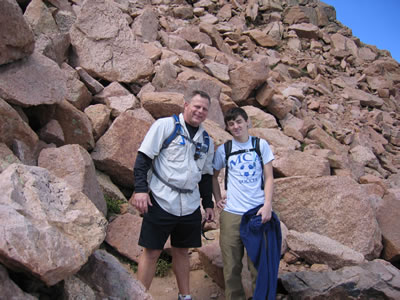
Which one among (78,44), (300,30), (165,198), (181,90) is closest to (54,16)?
(78,44)

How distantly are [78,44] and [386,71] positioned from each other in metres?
17.5

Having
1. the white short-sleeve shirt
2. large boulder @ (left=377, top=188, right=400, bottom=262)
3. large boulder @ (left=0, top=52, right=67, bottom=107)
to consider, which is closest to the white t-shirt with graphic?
the white short-sleeve shirt

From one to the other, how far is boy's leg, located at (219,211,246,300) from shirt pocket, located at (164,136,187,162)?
32.6 inches

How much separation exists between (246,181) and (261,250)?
2.36ft

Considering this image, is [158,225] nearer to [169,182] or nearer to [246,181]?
[169,182]

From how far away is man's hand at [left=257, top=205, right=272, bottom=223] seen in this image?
3.33 metres

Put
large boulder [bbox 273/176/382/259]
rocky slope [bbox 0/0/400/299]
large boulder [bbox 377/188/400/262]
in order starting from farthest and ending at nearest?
large boulder [bbox 377/188/400/262] < large boulder [bbox 273/176/382/259] < rocky slope [bbox 0/0/400/299]

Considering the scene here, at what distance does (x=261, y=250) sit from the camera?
335 centimetres

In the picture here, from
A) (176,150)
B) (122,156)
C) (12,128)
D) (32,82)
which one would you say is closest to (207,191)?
(176,150)

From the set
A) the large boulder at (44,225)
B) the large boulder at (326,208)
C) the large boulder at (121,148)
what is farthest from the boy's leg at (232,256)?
the large boulder at (121,148)

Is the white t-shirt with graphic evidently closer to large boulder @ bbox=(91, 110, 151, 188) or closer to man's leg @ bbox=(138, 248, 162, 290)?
man's leg @ bbox=(138, 248, 162, 290)

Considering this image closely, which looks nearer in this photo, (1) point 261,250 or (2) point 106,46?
(1) point 261,250

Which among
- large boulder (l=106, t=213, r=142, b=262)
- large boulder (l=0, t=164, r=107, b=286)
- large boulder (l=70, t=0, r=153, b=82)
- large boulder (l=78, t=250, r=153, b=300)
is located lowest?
large boulder (l=106, t=213, r=142, b=262)

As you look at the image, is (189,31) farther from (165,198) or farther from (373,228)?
(165,198)
